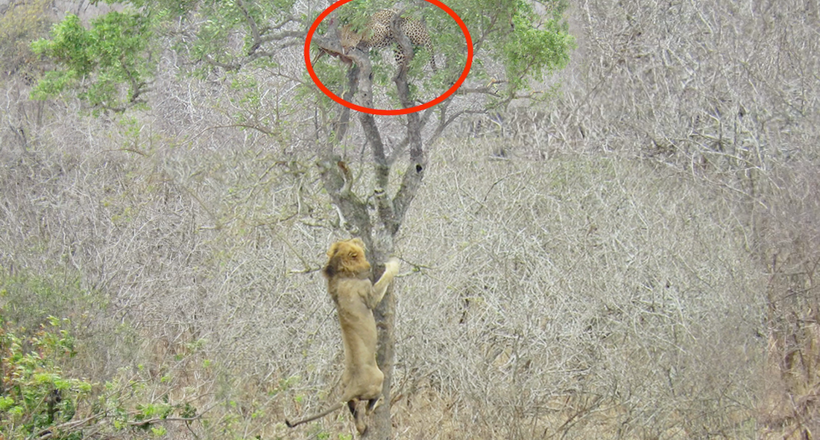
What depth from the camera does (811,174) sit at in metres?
9.62

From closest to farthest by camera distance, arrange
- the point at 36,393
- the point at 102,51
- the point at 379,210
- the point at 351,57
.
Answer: the point at 36,393 < the point at 379,210 < the point at 351,57 < the point at 102,51

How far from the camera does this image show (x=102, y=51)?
20.9 ft

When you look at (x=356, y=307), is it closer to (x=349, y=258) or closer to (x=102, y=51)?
(x=349, y=258)

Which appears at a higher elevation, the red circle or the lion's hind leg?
the red circle

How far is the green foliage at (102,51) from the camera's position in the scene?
6312mm

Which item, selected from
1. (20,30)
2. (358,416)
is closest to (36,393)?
(358,416)

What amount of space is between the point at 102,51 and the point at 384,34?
2.12 metres

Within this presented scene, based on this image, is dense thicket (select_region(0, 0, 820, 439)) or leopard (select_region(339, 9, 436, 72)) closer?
leopard (select_region(339, 9, 436, 72))

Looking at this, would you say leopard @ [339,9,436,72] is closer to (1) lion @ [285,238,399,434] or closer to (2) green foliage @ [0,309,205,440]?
(1) lion @ [285,238,399,434]

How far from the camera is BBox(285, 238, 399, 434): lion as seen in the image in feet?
16.9

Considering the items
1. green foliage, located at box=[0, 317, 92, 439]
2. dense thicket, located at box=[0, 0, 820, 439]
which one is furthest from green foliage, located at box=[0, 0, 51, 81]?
green foliage, located at box=[0, 317, 92, 439]

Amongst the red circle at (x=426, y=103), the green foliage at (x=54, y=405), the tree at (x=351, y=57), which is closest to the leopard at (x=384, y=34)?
the tree at (x=351, y=57)

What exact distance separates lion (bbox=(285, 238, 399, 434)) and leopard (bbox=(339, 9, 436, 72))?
5.44ft

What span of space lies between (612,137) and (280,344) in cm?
800
